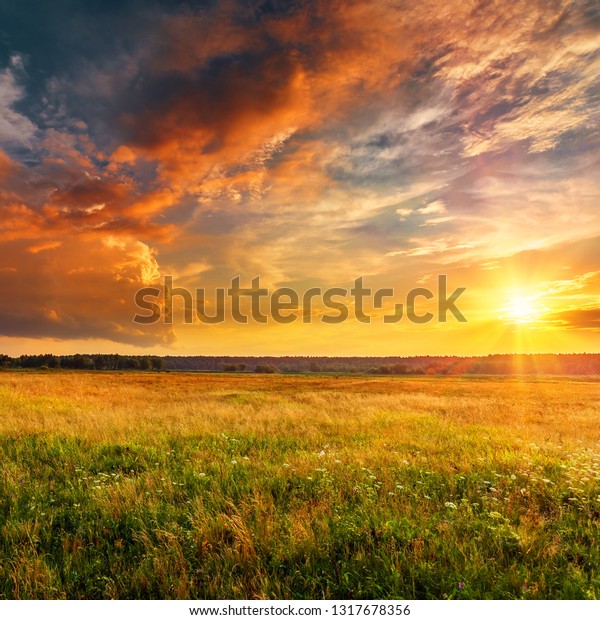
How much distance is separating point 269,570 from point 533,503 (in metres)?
4.25

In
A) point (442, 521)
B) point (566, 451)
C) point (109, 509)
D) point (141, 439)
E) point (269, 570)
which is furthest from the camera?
point (141, 439)

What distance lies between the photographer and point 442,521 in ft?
17.3

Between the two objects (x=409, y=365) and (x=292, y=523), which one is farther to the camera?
(x=409, y=365)

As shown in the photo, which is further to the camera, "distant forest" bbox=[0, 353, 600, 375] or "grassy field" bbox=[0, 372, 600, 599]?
"distant forest" bbox=[0, 353, 600, 375]

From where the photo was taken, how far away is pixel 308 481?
6977 millimetres

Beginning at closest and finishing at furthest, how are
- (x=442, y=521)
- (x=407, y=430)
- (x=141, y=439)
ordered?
(x=442, y=521) < (x=141, y=439) < (x=407, y=430)

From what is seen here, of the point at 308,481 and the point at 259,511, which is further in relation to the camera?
the point at 308,481

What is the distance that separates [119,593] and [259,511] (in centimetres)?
196

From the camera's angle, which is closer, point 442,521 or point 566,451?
point 442,521

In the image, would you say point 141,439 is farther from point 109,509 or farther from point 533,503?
point 533,503

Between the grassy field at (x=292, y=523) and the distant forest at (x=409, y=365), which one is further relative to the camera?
the distant forest at (x=409, y=365)

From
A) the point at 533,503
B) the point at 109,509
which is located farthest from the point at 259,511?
the point at 533,503

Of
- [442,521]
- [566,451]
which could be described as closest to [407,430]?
[566,451]

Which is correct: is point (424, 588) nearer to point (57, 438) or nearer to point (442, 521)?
point (442, 521)
